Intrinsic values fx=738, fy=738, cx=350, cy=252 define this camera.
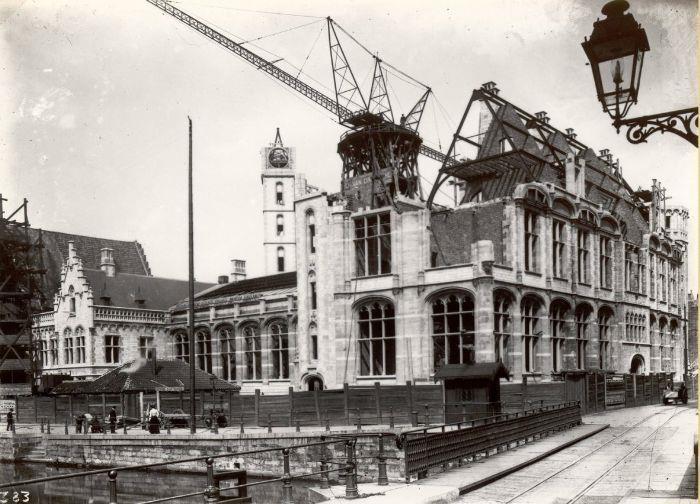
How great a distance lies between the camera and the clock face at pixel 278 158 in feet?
261

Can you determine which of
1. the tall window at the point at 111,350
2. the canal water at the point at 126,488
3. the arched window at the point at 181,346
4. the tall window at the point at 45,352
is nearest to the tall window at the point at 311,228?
the canal water at the point at 126,488

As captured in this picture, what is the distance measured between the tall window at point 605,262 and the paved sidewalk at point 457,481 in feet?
73.3

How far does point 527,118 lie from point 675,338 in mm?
20587

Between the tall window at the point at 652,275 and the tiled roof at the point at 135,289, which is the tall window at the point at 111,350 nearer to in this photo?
the tiled roof at the point at 135,289

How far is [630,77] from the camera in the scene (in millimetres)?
8391

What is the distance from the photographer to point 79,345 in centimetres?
5181

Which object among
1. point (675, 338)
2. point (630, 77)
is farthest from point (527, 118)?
point (630, 77)

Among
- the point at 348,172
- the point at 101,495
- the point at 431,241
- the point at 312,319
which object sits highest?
the point at 348,172

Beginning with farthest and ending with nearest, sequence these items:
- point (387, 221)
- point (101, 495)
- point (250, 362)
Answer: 1. point (250, 362)
2. point (387, 221)
3. point (101, 495)

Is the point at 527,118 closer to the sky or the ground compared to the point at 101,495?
closer to the sky

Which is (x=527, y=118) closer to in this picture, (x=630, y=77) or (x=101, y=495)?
(x=101, y=495)

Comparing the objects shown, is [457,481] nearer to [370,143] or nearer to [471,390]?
[471,390]

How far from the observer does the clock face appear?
3132 inches

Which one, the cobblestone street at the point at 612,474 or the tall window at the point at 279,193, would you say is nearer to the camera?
the cobblestone street at the point at 612,474
